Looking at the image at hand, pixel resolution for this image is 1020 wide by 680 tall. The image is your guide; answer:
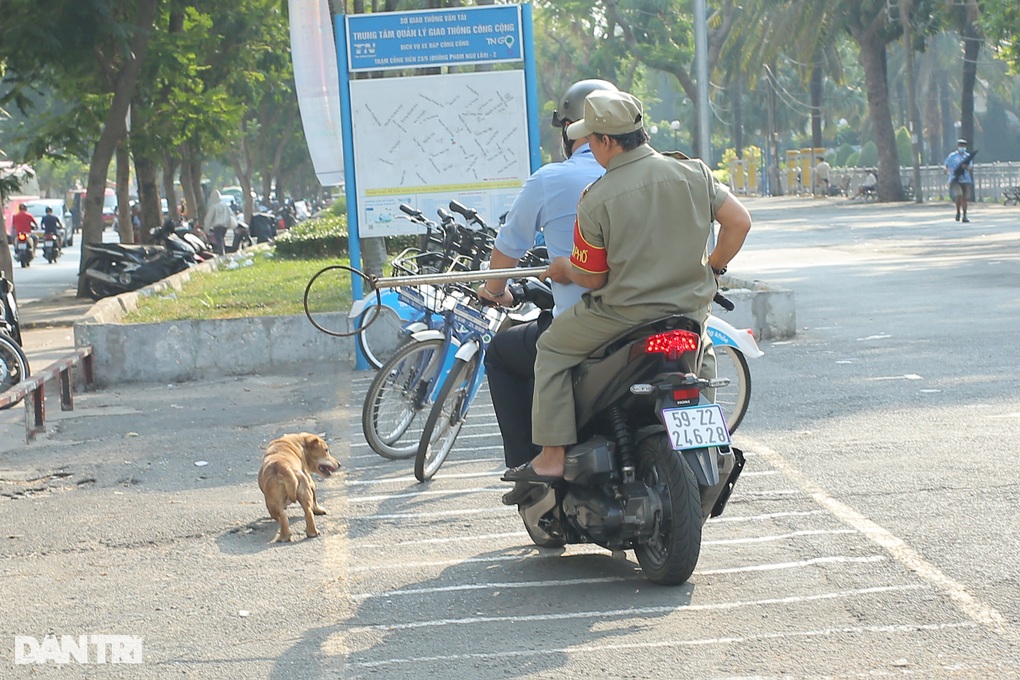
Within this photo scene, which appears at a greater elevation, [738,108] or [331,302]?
[738,108]

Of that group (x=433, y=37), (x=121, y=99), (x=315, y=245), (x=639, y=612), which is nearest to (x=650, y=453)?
(x=639, y=612)

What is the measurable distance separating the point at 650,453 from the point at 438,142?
6.84 m

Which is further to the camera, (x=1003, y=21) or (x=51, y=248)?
(x=51, y=248)

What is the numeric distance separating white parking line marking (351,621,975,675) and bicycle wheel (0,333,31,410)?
6.97 m

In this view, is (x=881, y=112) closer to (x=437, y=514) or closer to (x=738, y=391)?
(x=738, y=391)

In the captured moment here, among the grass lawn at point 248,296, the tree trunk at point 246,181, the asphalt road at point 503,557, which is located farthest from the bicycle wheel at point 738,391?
the tree trunk at point 246,181

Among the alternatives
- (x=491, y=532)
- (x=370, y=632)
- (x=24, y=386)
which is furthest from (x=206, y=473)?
(x=370, y=632)

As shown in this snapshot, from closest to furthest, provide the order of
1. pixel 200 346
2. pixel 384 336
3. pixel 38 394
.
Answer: pixel 38 394 → pixel 200 346 → pixel 384 336

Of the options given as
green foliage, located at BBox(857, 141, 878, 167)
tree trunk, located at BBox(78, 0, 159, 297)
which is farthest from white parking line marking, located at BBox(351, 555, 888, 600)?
green foliage, located at BBox(857, 141, 878, 167)

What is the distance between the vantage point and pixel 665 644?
4.34m

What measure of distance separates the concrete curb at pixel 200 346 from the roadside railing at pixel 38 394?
470 mm

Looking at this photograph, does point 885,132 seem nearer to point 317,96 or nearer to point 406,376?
point 317,96

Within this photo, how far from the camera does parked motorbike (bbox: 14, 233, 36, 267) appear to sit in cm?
3650

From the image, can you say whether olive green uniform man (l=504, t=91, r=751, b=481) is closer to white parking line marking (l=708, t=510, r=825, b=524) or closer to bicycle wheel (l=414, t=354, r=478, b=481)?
white parking line marking (l=708, t=510, r=825, b=524)
